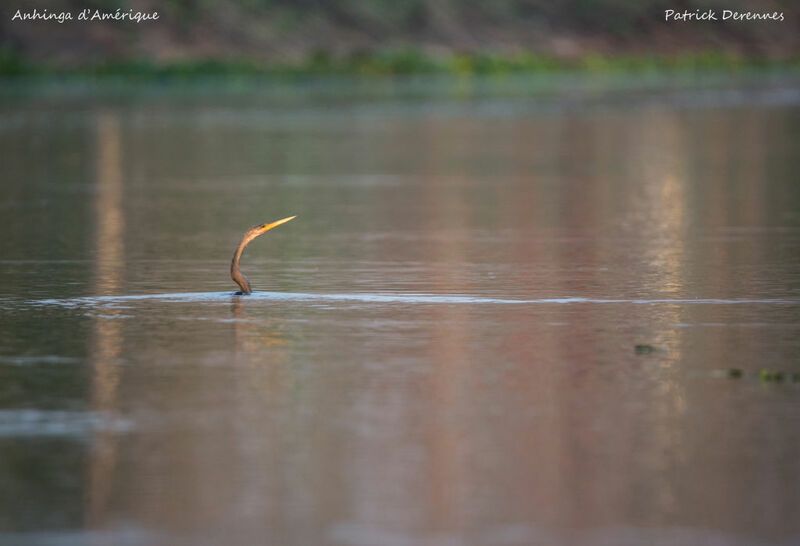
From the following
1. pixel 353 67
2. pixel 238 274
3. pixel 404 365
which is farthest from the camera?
pixel 353 67

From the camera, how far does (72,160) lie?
36969mm

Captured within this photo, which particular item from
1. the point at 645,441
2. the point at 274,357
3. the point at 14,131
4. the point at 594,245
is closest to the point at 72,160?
the point at 14,131

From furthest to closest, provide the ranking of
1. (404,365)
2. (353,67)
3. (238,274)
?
(353,67), (238,274), (404,365)

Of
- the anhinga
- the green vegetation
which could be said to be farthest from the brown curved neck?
the green vegetation

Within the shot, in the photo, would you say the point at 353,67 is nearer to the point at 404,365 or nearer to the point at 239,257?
the point at 239,257

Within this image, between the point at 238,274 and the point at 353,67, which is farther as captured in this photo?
the point at 353,67

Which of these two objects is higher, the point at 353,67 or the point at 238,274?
the point at 353,67

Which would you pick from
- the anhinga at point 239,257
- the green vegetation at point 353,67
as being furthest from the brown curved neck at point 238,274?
the green vegetation at point 353,67

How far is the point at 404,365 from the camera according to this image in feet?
39.3

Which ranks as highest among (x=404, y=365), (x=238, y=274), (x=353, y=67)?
(x=353, y=67)

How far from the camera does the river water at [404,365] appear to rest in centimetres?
853

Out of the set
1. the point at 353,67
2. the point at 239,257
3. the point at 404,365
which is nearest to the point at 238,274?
the point at 239,257

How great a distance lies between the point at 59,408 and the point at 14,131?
3887cm

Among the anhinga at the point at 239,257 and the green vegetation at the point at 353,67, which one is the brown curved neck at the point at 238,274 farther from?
the green vegetation at the point at 353,67
